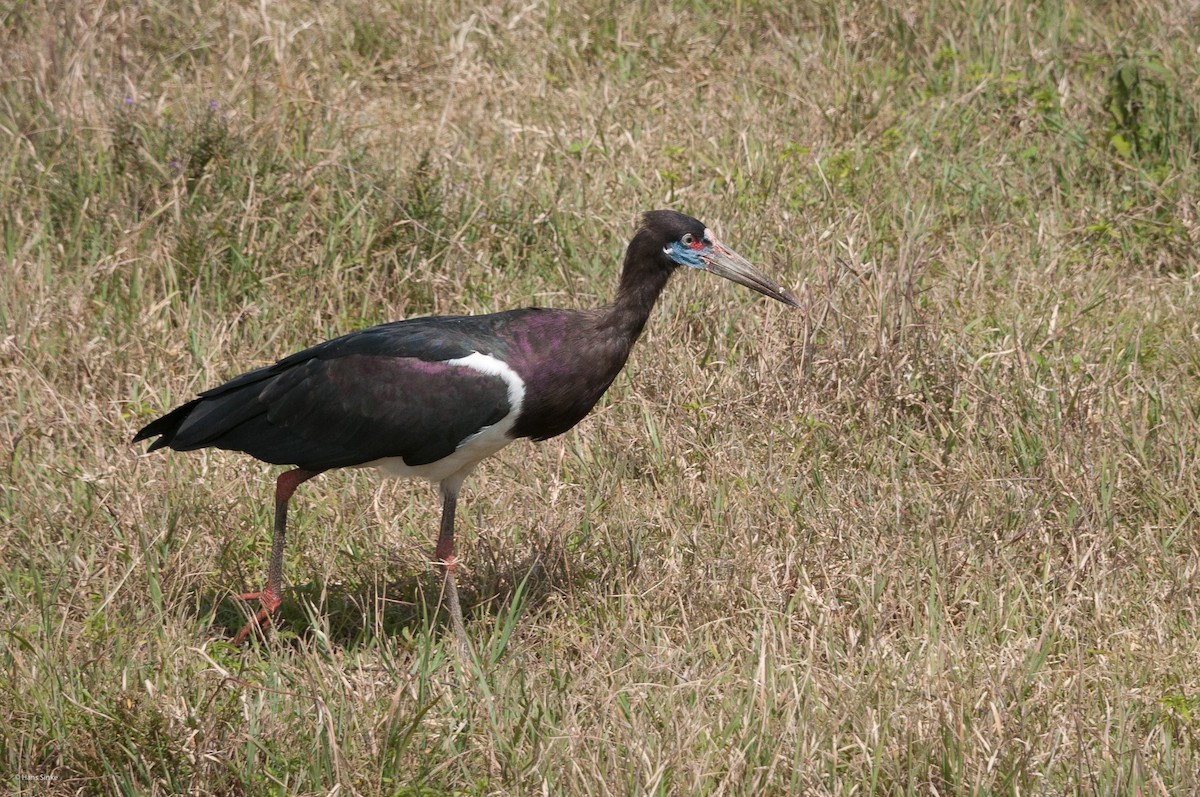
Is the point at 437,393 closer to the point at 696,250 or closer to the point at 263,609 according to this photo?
the point at 263,609

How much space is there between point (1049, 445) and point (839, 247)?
4.87 ft

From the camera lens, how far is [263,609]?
484 cm

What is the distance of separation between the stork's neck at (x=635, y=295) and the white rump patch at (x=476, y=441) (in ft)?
1.21

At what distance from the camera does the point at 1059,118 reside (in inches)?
291

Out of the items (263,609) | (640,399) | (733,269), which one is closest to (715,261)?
(733,269)

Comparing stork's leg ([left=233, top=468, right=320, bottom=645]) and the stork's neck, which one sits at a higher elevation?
the stork's neck

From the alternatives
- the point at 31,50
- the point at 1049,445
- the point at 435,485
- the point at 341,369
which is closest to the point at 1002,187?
the point at 1049,445

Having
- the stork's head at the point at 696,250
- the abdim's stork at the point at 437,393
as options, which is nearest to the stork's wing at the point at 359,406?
the abdim's stork at the point at 437,393

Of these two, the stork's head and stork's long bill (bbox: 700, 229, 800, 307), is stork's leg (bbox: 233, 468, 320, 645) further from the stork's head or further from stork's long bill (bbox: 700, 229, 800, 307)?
stork's long bill (bbox: 700, 229, 800, 307)

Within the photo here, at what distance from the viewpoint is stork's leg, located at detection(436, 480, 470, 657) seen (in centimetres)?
480

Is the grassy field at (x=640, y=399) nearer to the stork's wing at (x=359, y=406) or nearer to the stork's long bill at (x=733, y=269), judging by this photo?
the stork's wing at (x=359, y=406)

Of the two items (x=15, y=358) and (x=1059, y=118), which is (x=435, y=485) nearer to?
(x=15, y=358)

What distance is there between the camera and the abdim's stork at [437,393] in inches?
187

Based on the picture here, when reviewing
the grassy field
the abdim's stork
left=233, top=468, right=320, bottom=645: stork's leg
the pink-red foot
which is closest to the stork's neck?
the abdim's stork
